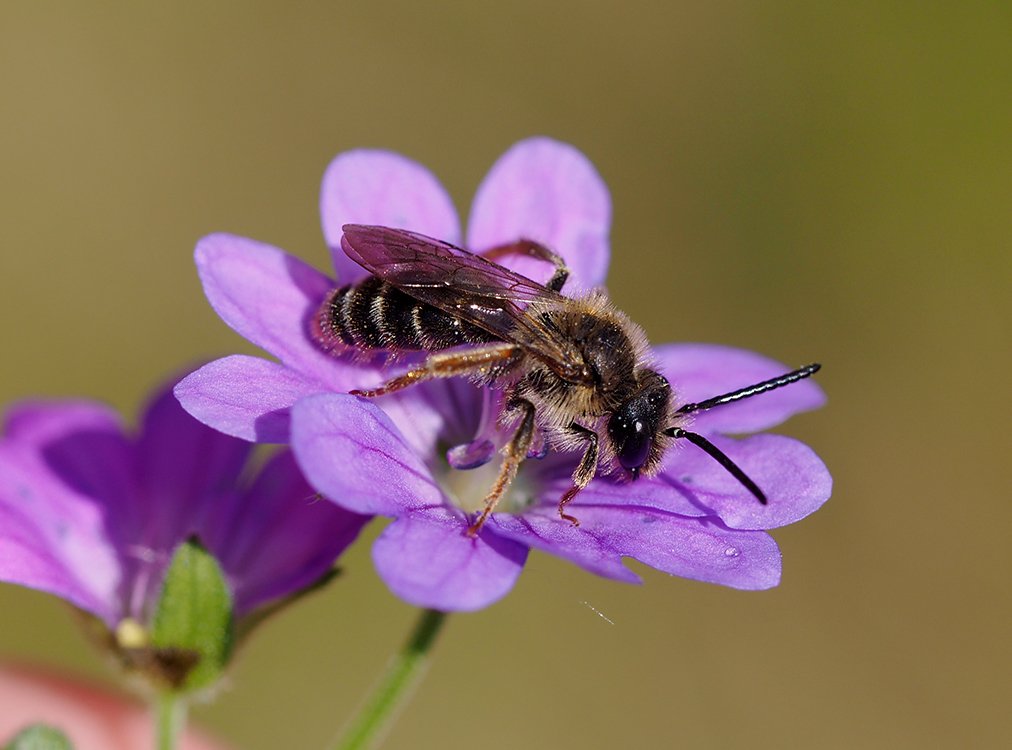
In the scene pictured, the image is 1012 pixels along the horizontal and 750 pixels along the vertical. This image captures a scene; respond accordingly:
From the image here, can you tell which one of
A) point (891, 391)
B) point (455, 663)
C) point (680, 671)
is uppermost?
point (891, 391)

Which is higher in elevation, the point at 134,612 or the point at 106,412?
the point at 106,412

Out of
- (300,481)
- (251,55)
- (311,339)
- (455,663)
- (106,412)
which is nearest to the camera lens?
(311,339)

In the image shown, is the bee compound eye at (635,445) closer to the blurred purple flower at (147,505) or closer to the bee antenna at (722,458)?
the bee antenna at (722,458)

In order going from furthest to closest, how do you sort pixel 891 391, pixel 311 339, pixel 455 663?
pixel 891 391
pixel 455 663
pixel 311 339

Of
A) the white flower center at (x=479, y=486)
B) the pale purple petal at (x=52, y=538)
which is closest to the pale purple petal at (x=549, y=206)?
the white flower center at (x=479, y=486)

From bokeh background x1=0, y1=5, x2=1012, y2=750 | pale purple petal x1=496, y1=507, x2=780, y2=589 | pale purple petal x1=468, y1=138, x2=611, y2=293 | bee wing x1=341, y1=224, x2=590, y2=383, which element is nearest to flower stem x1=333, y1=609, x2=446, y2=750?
pale purple petal x1=496, y1=507, x2=780, y2=589

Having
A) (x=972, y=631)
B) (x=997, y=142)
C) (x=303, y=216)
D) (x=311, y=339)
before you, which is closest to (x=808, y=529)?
(x=972, y=631)

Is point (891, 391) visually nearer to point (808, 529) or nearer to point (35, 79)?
point (808, 529)

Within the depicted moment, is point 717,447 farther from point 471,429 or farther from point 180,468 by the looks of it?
point 180,468
